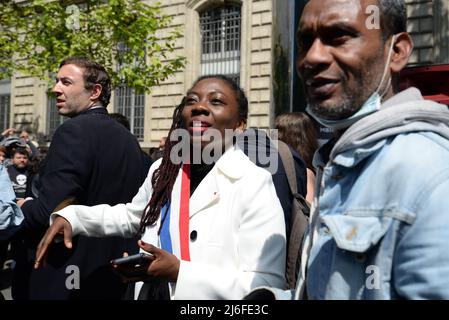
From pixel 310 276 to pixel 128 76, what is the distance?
32.9 ft

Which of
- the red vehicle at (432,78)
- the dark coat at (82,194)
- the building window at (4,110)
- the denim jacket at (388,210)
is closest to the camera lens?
the denim jacket at (388,210)

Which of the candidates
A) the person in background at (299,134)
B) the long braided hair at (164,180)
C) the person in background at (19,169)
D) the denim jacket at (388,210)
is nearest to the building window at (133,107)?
the person in background at (19,169)

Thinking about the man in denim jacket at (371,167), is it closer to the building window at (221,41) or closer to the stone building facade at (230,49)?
the stone building facade at (230,49)

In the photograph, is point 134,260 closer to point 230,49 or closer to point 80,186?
point 80,186

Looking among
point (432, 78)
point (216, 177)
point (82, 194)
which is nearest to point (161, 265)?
point (216, 177)

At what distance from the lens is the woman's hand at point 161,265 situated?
1.87 meters

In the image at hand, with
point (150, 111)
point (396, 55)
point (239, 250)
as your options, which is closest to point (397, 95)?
point (396, 55)

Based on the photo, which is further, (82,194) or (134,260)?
(82,194)

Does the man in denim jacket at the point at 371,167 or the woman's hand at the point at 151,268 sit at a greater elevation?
the man in denim jacket at the point at 371,167

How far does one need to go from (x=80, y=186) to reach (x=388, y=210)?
2019 mm

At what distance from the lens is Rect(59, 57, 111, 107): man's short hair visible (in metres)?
3.20

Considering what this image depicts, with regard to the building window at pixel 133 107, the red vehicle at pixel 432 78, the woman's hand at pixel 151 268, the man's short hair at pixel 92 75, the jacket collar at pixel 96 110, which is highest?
the building window at pixel 133 107

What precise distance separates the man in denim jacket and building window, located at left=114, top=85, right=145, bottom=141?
15.6 m

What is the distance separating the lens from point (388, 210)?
1209mm
